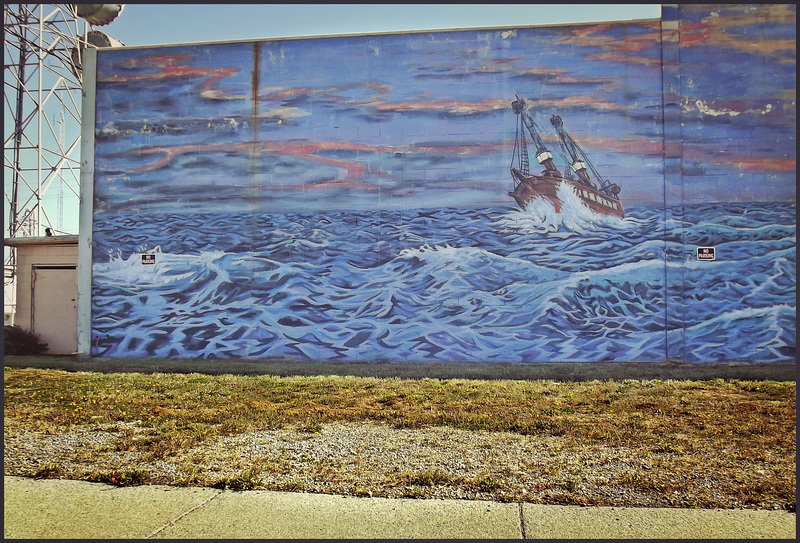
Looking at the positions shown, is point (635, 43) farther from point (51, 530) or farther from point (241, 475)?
point (51, 530)

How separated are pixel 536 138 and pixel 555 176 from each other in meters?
0.91

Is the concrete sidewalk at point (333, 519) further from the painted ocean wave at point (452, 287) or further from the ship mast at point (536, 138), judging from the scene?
the ship mast at point (536, 138)

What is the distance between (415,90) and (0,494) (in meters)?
10.4

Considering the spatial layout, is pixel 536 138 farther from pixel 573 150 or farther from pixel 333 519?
pixel 333 519

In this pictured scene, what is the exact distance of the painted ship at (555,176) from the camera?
12094 millimetres

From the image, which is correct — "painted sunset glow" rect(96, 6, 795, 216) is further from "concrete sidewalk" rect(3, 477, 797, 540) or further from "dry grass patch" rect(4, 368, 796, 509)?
"concrete sidewalk" rect(3, 477, 797, 540)

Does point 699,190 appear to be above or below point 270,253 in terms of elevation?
above

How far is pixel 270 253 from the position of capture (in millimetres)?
12680

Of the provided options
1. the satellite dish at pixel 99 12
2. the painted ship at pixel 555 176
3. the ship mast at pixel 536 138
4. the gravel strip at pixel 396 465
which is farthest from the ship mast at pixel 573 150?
the satellite dish at pixel 99 12

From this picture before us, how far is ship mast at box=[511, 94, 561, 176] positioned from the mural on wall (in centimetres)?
5

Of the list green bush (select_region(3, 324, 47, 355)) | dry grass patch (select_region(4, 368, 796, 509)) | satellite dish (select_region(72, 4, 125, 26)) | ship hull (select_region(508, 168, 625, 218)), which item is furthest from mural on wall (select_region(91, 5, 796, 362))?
satellite dish (select_region(72, 4, 125, 26))

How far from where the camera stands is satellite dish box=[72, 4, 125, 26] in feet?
61.3

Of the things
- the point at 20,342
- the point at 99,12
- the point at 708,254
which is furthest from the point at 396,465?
the point at 99,12

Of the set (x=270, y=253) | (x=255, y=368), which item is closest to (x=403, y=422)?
(x=255, y=368)
